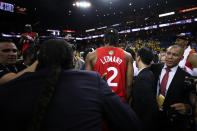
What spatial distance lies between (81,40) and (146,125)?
2852 cm

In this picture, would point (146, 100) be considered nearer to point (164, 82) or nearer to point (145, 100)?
point (145, 100)

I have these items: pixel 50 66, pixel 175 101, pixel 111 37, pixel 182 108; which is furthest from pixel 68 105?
pixel 111 37

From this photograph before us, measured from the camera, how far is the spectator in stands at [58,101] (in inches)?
25.9

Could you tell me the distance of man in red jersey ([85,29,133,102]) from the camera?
81.1 inches

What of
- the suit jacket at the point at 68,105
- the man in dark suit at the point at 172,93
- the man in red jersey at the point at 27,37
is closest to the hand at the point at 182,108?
the man in dark suit at the point at 172,93

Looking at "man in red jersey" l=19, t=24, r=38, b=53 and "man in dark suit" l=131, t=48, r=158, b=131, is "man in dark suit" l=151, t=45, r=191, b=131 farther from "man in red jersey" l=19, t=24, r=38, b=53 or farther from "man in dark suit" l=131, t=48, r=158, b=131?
"man in red jersey" l=19, t=24, r=38, b=53

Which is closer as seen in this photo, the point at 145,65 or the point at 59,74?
the point at 59,74

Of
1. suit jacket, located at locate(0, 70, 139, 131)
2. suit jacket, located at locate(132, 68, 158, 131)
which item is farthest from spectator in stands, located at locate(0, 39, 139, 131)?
suit jacket, located at locate(132, 68, 158, 131)

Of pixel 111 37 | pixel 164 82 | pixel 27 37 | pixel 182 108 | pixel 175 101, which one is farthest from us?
pixel 27 37

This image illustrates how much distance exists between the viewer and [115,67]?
209 centimetres

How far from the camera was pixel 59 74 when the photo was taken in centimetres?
74

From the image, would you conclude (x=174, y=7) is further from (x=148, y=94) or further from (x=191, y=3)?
(x=148, y=94)

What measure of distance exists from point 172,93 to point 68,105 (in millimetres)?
1464

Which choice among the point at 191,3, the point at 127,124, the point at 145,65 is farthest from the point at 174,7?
the point at 127,124
